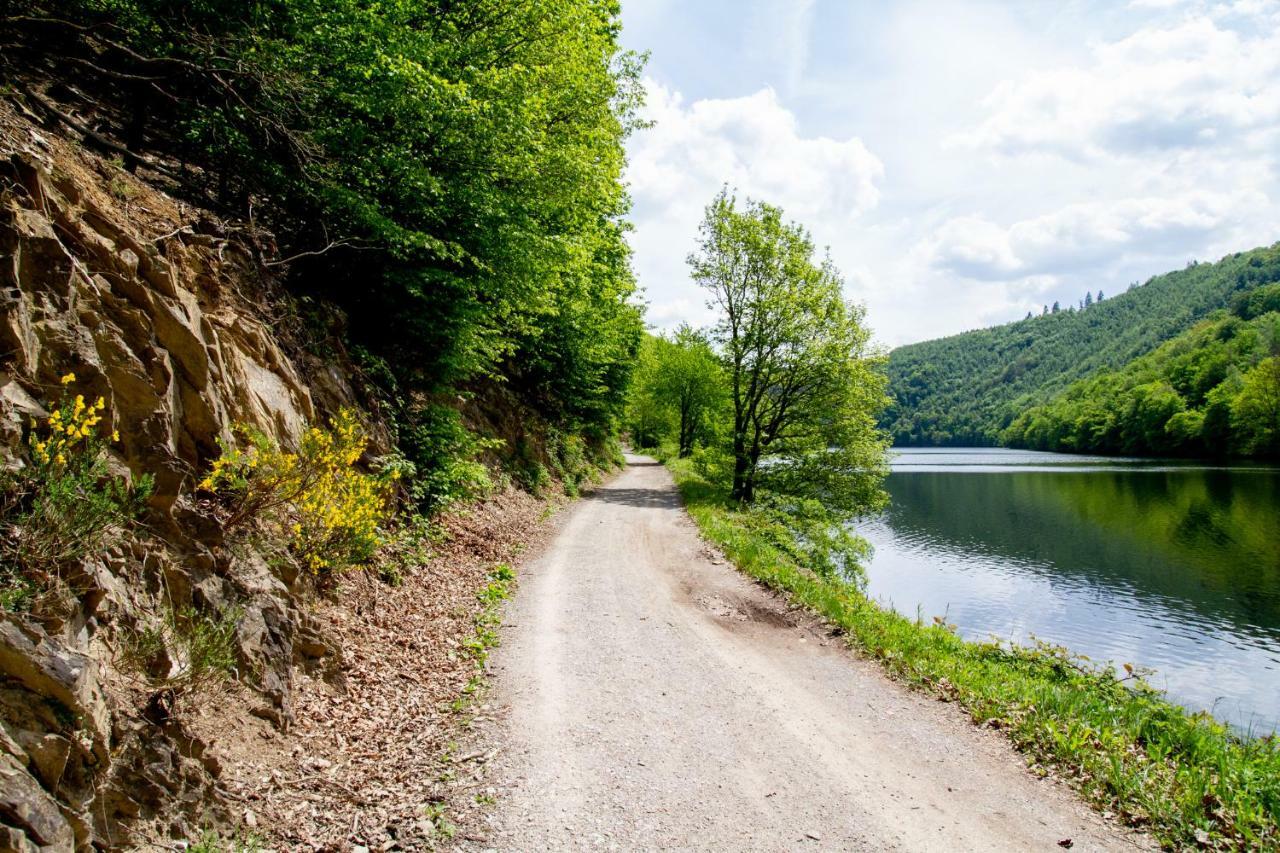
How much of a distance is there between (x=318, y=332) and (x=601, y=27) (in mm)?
10941

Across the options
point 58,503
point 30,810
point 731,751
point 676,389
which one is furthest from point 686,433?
point 30,810

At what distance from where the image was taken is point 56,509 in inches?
155

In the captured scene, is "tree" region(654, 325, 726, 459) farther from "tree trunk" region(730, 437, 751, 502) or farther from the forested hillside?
the forested hillside

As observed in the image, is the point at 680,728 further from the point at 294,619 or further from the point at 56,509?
the point at 56,509

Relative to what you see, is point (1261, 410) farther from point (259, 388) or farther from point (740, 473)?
point (259, 388)

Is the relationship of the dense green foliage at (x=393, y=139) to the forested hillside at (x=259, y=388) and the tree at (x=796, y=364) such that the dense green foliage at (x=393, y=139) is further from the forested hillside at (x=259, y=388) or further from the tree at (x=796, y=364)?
the tree at (x=796, y=364)

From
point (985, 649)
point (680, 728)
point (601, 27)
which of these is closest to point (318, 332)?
point (680, 728)

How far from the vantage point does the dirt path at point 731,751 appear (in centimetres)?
497

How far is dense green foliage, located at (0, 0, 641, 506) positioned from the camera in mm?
8664

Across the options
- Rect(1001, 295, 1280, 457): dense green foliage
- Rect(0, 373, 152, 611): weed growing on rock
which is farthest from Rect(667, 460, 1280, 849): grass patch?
Rect(1001, 295, 1280, 457): dense green foliage

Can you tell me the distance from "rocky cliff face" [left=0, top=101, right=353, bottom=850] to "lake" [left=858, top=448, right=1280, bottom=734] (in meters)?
14.6

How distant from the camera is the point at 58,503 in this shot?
13.0ft

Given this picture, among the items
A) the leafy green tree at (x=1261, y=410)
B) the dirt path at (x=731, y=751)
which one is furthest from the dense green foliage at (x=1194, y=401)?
the dirt path at (x=731, y=751)

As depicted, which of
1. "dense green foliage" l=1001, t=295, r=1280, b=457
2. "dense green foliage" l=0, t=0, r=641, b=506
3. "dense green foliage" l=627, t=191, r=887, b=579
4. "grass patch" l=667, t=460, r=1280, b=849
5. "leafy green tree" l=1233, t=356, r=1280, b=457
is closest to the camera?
"grass patch" l=667, t=460, r=1280, b=849
